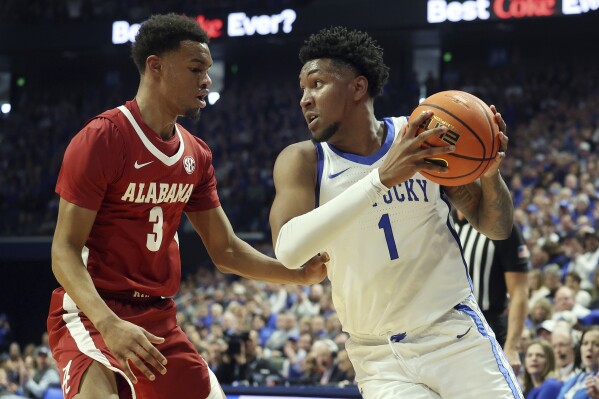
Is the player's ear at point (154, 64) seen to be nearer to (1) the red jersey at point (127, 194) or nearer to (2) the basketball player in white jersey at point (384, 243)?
(1) the red jersey at point (127, 194)

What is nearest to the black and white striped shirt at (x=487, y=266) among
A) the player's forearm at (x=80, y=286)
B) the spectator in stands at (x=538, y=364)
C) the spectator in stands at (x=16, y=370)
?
the spectator in stands at (x=538, y=364)

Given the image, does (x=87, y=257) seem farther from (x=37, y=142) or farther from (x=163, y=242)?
(x=37, y=142)

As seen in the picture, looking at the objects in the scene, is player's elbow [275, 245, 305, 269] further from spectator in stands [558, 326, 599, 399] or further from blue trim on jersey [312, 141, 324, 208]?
spectator in stands [558, 326, 599, 399]

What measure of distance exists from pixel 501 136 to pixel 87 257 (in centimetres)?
170

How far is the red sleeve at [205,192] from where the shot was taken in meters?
4.02

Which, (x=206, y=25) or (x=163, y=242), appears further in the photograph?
(x=206, y=25)

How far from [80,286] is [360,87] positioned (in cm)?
139

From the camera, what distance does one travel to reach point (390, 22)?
1722 cm

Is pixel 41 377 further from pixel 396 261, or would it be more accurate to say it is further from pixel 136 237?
pixel 396 261

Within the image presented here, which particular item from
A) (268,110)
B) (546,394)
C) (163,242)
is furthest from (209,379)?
(268,110)

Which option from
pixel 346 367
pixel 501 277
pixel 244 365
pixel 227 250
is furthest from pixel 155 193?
pixel 244 365

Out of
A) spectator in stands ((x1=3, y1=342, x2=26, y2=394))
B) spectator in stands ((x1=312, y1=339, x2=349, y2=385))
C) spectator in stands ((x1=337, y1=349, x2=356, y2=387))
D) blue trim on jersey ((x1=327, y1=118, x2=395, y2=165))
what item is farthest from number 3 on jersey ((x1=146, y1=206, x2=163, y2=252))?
spectator in stands ((x1=3, y1=342, x2=26, y2=394))

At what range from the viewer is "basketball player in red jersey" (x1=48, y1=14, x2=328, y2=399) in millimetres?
3355

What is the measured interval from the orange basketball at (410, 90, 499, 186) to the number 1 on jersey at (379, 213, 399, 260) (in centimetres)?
36
